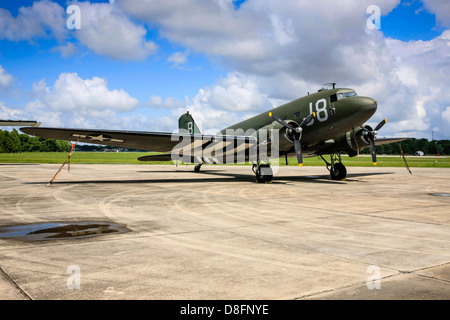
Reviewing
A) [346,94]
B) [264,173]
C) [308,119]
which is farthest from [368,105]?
[264,173]

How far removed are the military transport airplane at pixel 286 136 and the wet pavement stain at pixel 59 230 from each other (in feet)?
31.5

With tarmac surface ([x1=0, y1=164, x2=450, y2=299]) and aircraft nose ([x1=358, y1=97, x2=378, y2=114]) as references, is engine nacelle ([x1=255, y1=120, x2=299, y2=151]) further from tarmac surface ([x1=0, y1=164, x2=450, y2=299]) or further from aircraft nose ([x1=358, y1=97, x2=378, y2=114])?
tarmac surface ([x1=0, y1=164, x2=450, y2=299])

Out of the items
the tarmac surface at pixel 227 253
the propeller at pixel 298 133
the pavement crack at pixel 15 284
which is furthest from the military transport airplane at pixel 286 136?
the pavement crack at pixel 15 284

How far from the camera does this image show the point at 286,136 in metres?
18.7

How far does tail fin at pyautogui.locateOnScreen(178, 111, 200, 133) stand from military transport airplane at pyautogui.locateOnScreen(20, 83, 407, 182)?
8748 mm

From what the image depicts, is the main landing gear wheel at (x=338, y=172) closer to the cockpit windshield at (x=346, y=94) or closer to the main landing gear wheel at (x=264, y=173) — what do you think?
the main landing gear wheel at (x=264, y=173)

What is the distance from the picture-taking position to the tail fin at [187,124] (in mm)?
→ 31263

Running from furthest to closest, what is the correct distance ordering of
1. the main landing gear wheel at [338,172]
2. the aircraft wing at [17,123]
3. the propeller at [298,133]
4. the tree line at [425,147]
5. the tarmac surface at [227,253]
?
the tree line at [425,147]
the aircraft wing at [17,123]
the main landing gear wheel at [338,172]
the propeller at [298,133]
the tarmac surface at [227,253]

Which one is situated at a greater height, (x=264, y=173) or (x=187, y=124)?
(x=187, y=124)

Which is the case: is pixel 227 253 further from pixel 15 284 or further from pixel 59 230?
pixel 59 230

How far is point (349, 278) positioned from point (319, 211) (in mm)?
5561

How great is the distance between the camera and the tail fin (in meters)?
31.3

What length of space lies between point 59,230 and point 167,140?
41.0ft
